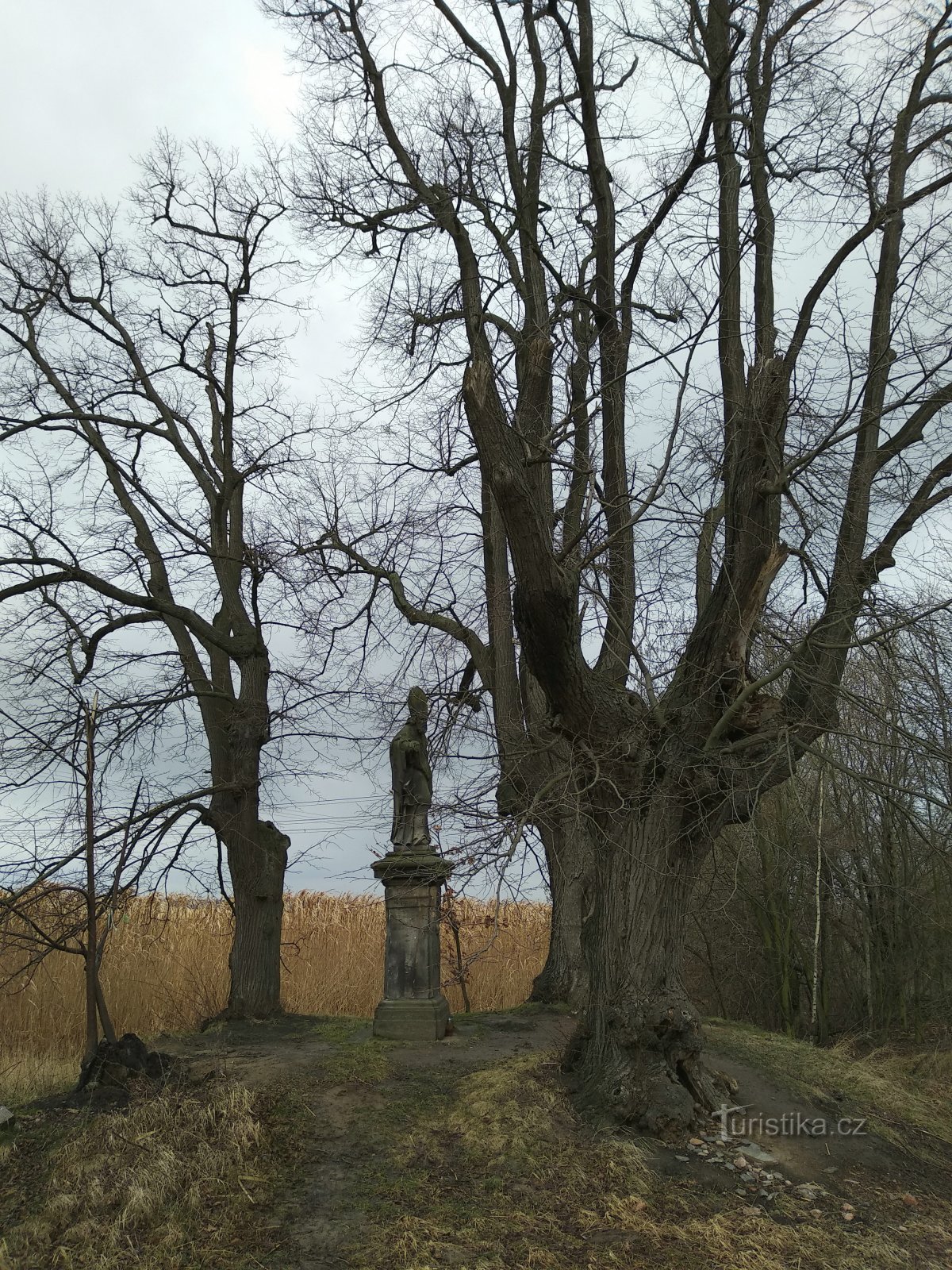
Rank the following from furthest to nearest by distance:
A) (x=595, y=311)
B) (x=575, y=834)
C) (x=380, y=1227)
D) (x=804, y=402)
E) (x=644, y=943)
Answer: (x=575, y=834), (x=595, y=311), (x=644, y=943), (x=804, y=402), (x=380, y=1227)

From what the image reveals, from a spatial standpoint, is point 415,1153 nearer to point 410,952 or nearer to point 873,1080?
point 410,952

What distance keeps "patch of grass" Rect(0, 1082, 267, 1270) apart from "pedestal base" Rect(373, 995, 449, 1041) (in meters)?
2.79

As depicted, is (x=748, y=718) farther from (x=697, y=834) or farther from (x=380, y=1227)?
(x=380, y=1227)

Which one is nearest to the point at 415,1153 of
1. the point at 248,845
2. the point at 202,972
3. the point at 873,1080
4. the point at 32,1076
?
the point at 873,1080

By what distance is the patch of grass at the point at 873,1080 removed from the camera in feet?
23.9

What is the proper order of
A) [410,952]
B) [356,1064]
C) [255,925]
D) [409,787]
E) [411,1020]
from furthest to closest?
1. [255,925]
2. [409,787]
3. [410,952]
4. [411,1020]
5. [356,1064]

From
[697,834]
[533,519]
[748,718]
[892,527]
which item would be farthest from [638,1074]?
[892,527]

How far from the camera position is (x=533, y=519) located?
5844 mm

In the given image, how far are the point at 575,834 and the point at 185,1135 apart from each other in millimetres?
4676

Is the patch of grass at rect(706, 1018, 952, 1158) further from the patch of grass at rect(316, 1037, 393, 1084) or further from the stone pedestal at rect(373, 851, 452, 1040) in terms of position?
the patch of grass at rect(316, 1037, 393, 1084)

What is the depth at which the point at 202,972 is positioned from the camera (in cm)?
1380

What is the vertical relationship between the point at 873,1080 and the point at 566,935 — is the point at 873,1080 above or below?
below

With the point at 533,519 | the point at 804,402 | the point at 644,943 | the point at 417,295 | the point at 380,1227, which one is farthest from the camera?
the point at 417,295

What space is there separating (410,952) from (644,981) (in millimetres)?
3515
